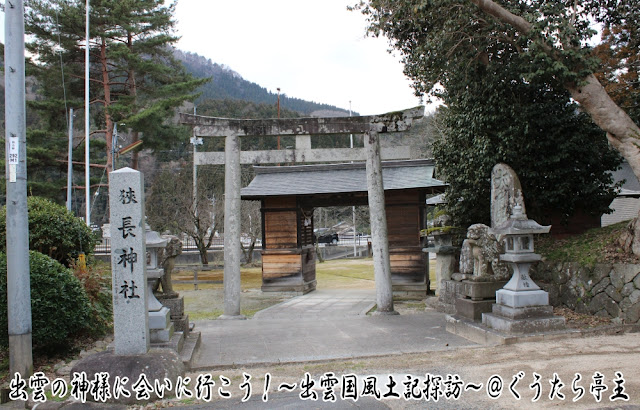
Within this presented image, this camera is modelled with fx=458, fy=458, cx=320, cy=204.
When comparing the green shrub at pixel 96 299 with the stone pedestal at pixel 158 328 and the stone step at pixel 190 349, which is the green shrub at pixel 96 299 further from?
the stone pedestal at pixel 158 328

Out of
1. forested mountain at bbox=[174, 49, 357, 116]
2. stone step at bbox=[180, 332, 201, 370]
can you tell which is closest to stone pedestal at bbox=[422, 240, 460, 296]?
stone step at bbox=[180, 332, 201, 370]

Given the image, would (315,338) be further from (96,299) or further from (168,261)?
(96,299)

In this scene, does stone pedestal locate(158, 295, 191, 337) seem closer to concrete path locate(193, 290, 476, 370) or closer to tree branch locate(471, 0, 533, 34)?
concrete path locate(193, 290, 476, 370)

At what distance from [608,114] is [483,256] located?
326cm

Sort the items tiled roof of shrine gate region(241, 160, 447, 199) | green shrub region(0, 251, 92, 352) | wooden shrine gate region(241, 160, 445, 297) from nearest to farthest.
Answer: green shrub region(0, 251, 92, 352) → wooden shrine gate region(241, 160, 445, 297) → tiled roof of shrine gate region(241, 160, 447, 199)

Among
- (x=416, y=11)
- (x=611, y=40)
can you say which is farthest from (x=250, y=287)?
(x=611, y=40)

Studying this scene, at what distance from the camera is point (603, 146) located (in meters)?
10.1

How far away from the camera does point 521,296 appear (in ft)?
23.0

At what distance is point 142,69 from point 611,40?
59.6 feet

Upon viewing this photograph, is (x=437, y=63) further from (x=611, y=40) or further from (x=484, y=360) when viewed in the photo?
(x=484, y=360)

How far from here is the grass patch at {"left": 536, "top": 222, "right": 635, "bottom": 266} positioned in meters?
8.03

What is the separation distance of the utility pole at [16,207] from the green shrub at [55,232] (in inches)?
143

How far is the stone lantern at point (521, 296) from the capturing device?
22.7 feet

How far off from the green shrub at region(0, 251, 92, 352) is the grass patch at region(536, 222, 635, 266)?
859 centimetres
